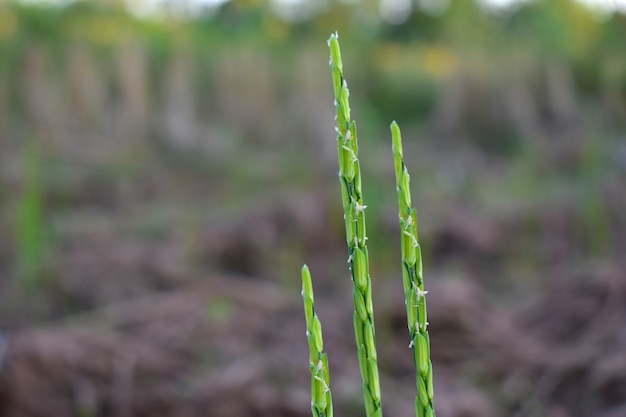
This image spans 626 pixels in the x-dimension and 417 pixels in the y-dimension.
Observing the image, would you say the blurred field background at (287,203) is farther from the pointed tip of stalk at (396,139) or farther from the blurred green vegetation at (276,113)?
the pointed tip of stalk at (396,139)

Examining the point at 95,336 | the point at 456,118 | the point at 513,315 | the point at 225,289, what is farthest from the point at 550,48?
the point at 95,336

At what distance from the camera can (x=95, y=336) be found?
288 cm

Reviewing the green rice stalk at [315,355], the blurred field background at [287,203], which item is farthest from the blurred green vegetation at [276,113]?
the green rice stalk at [315,355]

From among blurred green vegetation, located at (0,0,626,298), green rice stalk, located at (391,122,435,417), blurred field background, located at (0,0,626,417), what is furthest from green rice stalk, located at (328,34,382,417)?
blurred green vegetation, located at (0,0,626,298)

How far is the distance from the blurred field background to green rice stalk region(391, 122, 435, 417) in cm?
190

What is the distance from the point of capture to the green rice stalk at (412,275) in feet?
2.12

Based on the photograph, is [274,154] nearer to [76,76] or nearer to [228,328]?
[76,76]

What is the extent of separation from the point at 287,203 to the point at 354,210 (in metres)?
4.27

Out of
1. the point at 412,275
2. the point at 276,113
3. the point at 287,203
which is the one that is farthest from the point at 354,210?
the point at 276,113

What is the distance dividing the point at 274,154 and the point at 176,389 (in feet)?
16.7

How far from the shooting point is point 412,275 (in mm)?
654

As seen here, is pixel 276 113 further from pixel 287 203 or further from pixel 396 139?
pixel 396 139

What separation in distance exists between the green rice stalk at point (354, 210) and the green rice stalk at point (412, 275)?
1.3 inches

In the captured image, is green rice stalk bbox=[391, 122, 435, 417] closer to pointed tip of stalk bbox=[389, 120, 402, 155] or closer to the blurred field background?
pointed tip of stalk bbox=[389, 120, 402, 155]
